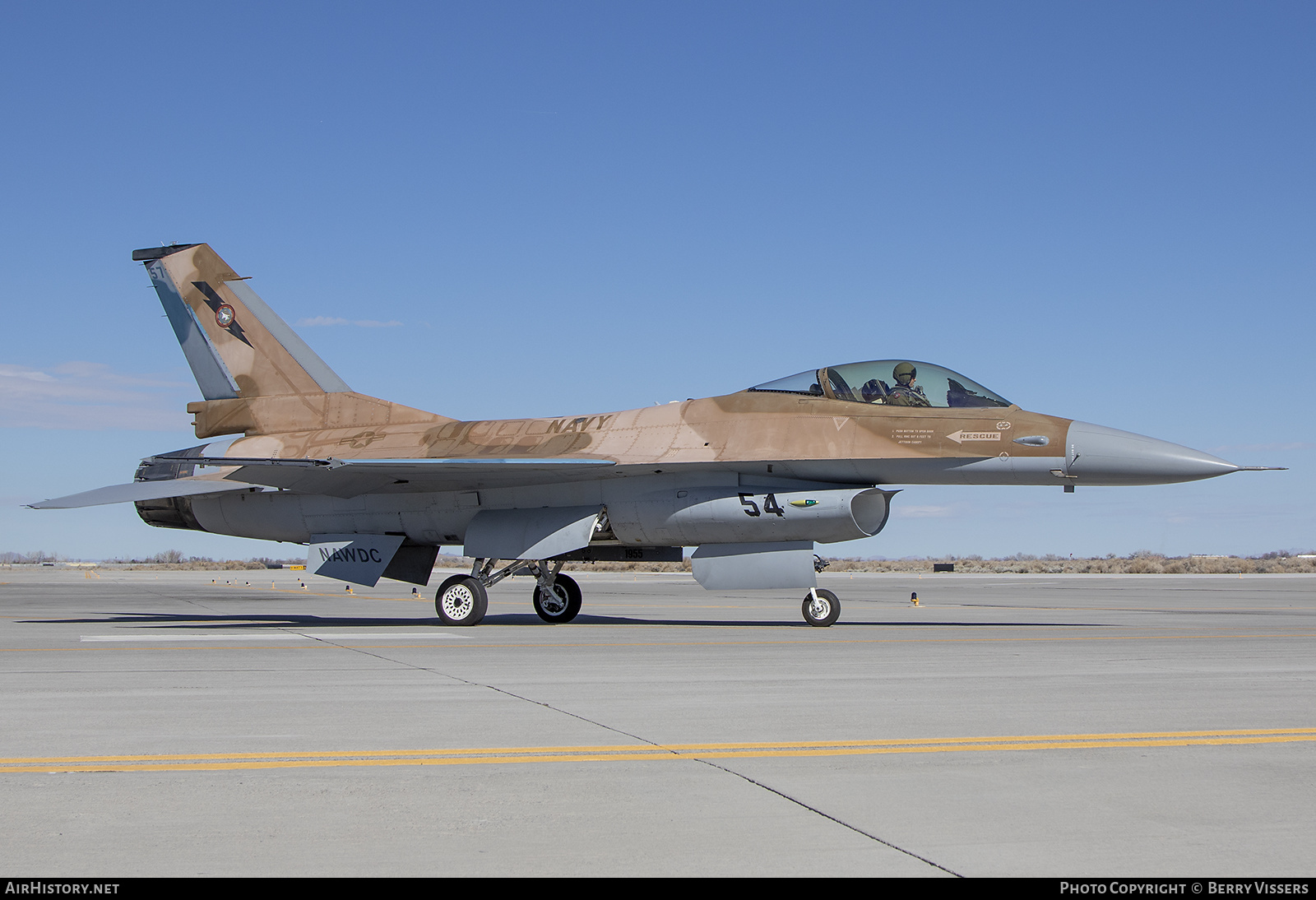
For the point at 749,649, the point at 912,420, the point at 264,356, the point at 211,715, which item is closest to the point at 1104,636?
the point at 912,420

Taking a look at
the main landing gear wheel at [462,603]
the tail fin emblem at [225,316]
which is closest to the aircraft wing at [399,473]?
the main landing gear wheel at [462,603]

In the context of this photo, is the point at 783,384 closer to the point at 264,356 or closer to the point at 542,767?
the point at 264,356

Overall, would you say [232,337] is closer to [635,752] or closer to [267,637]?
[267,637]

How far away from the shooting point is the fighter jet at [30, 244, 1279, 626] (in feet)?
50.1

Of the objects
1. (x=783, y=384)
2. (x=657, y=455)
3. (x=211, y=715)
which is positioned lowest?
(x=211, y=715)

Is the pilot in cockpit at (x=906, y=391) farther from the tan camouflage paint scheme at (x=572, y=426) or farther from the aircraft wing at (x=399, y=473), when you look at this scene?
the aircraft wing at (x=399, y=473)

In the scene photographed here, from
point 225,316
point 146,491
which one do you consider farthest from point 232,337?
point 146,491

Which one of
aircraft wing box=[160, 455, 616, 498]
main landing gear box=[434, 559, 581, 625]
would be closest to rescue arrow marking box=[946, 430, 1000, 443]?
aircraft wing box=[160, 455, 616, 498]

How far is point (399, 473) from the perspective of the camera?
1695 cm

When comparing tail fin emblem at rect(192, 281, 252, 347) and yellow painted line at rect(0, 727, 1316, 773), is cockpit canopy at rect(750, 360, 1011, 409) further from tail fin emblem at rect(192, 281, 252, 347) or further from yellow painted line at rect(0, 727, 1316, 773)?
tail fin emblem at rect(192, 281, 252, 347)

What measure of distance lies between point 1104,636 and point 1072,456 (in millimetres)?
2285

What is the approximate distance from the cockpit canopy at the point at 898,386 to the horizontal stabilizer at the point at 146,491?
907cm

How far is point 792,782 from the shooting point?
524 cm

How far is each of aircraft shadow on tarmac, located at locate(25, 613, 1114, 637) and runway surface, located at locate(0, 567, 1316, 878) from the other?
3.83m
